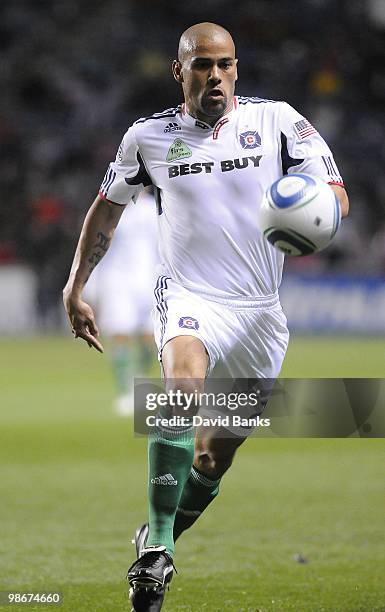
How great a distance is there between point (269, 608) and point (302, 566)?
0.85 m

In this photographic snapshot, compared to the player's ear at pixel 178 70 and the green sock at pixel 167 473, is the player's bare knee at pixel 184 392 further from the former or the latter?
the player's ear at pixel 178 70

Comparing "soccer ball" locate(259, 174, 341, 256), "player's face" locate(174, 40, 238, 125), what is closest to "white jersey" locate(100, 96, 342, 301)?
"player's face" locate(174, 40, 238, 125)

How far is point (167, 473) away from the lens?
425 centimetres

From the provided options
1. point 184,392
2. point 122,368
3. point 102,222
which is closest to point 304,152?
point 102,222

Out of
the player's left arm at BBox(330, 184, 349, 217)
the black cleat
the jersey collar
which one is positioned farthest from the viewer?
the jersey collar

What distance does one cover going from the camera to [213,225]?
182 inches

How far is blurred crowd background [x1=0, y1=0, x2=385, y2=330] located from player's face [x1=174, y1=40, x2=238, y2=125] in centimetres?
1711

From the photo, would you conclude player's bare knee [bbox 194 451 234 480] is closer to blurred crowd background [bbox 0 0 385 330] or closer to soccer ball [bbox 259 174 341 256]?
soccer ball [bbox 259 174 341 256]

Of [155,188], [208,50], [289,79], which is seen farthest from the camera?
[289,79]

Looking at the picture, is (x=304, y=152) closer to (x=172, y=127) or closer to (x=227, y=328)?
(x=172, y=127)

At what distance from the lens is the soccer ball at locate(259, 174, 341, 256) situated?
4070 mm

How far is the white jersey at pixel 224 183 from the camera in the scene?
4.61 meters

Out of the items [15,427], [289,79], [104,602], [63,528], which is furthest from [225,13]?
[104,602]

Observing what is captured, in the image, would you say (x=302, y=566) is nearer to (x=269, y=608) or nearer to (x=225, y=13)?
(x=269, y=608)
